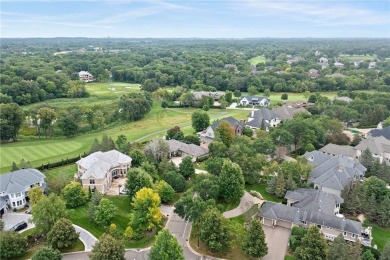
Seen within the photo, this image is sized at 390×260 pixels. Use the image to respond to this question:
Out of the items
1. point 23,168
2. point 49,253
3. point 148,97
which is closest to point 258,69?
point 148,97

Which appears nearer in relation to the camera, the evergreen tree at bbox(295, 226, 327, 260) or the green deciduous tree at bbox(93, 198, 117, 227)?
the evergreen tree at bbox(295, 226, 327, 260)

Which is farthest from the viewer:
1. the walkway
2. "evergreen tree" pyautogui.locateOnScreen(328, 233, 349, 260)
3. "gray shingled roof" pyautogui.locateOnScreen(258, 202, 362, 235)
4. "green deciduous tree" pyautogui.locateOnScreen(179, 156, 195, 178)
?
"green deciduous tree" pyautogui.locateOnScreen(179, 156, 195, 178)

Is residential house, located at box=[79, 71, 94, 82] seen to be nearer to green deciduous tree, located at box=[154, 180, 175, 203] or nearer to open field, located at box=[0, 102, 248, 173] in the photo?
open field, located at box=[0, 102, 248, 173]

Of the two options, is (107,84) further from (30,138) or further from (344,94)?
(344,94)

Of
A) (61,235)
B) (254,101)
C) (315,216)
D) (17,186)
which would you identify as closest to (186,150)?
(315,216)

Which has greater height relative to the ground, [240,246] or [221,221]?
[221,221]

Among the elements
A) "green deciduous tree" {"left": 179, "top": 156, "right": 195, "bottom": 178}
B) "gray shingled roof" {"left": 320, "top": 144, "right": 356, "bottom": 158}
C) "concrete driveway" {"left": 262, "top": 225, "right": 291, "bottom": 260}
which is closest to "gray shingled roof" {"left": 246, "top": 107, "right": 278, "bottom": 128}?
"gray shingled roof" {"left": 320, "top": 144, "right": 356, "bottom": 158}
